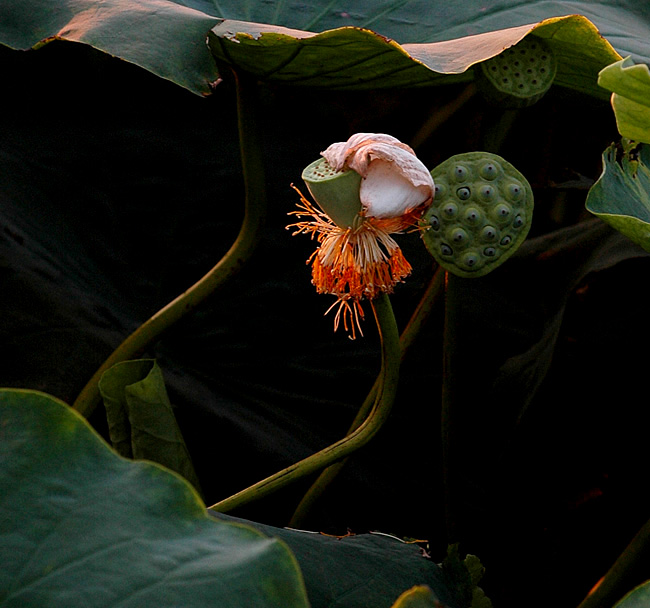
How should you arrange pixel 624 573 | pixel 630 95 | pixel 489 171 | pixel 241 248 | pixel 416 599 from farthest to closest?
pixel 241 248 < pixel 624 573 < pixel 489 171 < pixel 630 95 < pixel 416 599

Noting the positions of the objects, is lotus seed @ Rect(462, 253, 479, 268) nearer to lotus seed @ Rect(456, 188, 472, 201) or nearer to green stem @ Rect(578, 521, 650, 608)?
lotus seed @ Rect(456, 188, 472, 201)

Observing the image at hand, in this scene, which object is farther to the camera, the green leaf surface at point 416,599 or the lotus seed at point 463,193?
the lotus seed at point 463,193

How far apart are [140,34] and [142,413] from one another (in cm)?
40

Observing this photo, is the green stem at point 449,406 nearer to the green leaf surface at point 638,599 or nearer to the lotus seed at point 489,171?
the lotus seed at point 489,171

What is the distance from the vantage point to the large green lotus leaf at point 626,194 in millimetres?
588

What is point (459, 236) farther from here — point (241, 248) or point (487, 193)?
point (241, 248)

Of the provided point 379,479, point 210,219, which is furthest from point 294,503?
point 210,219

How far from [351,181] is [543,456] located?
2.53ft

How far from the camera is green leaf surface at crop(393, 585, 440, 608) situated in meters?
0.37

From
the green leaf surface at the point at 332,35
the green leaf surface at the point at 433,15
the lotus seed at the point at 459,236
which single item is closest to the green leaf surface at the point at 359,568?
the lotus seed at the point at 459,236

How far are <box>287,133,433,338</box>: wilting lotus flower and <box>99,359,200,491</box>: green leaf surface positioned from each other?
26cm

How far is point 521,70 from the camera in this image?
0.71 m

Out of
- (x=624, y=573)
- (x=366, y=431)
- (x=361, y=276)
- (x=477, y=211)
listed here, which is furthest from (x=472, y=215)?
(x=624, y=573)

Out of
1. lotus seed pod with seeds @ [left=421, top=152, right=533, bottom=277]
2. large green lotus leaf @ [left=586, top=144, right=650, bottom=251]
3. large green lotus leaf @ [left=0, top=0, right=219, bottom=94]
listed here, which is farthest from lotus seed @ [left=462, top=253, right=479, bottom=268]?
large green lotus leaf @ [left=0, top=0, right=219, bottom=94]
